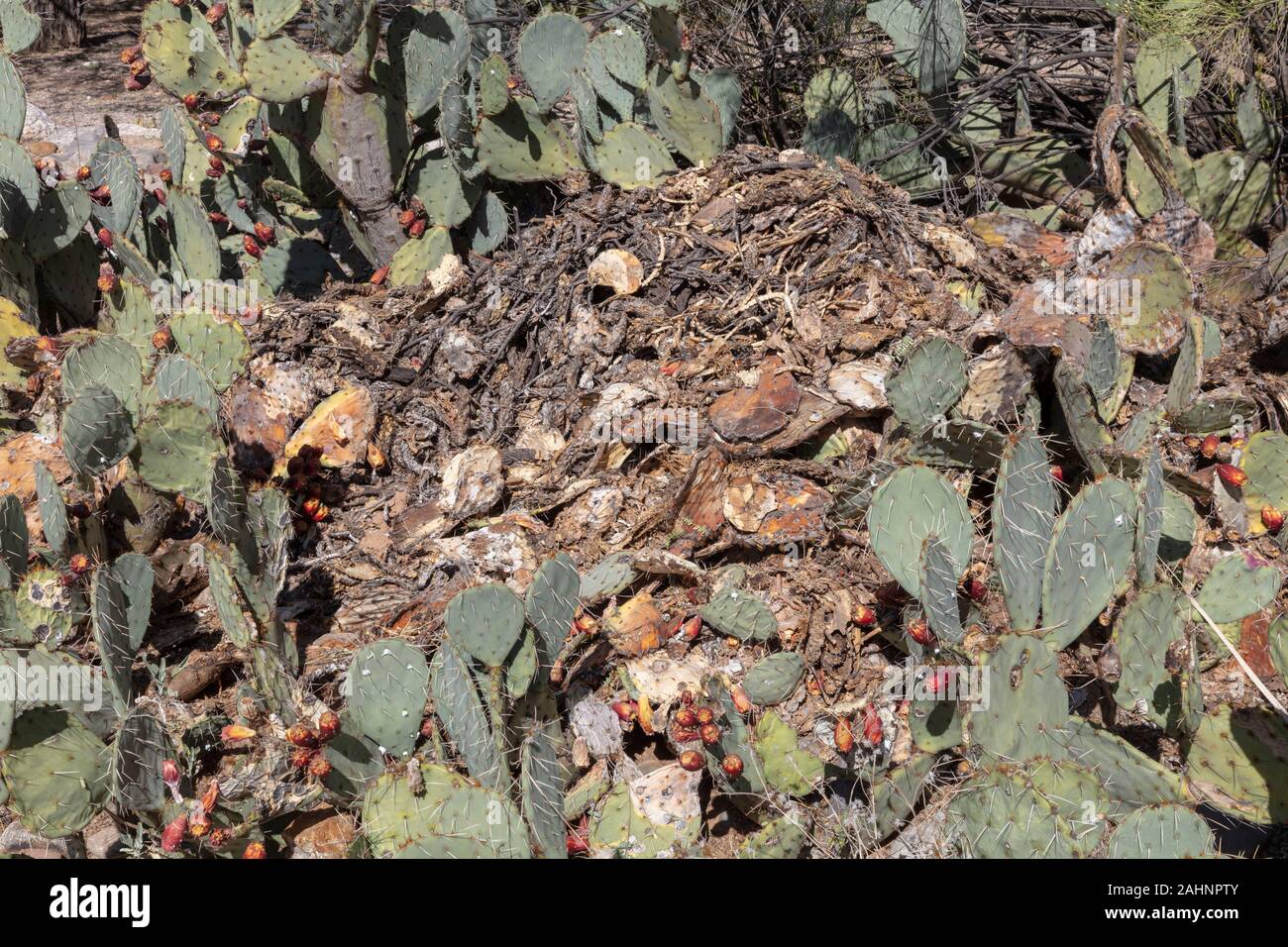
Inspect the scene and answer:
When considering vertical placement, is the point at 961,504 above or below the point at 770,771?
above

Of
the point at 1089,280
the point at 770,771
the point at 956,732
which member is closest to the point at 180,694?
the point at 770,771

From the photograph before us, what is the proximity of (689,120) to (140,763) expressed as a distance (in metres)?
3.57

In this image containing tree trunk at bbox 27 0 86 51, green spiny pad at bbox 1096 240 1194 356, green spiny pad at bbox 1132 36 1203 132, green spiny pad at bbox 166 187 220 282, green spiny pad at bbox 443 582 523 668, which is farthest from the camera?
tree trunk at bbox 27 0 86 51

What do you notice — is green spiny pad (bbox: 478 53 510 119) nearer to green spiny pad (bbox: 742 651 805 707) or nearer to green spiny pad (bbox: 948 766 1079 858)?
green spiny pad (bbox: 742 651 805 707)

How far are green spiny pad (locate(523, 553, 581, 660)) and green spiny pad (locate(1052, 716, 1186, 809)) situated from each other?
3.79ft

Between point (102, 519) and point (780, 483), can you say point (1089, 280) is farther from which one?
point (102, 519)

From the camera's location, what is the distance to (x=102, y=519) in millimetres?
3777

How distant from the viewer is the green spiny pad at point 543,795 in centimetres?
233

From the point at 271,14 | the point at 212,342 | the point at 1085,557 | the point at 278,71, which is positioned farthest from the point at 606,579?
the point at 271,14

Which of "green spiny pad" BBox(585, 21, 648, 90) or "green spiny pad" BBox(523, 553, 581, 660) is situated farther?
"green spiny pad" BBox(585, 21, 648, 90)

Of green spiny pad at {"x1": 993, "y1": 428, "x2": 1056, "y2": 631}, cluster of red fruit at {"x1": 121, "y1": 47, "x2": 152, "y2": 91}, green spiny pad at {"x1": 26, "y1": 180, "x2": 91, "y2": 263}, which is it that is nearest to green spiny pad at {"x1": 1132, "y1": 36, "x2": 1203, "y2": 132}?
green spiny pad at {"x1": 993, "y1": 428, "x2": 1056, "y2": 631}

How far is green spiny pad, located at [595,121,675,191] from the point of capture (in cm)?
497

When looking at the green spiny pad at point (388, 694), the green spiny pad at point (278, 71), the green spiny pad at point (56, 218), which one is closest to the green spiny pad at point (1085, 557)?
the green spiny pad at point (388, 694)
